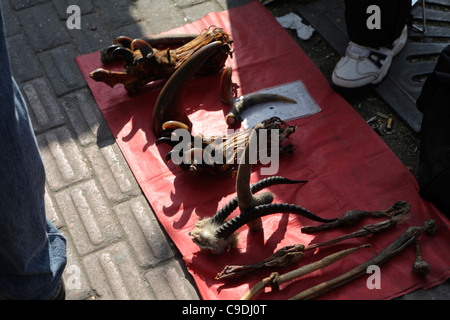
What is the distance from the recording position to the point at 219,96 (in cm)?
406

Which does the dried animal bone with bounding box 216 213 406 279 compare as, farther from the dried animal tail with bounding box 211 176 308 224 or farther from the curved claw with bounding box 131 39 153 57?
the curved claw with bounding box 131 39 153 57

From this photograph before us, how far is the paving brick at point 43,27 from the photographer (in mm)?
4555

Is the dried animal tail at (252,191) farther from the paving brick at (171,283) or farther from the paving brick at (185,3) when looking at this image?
the paving brick at (185,3)

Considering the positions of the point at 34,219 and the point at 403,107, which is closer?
the point at 34,219

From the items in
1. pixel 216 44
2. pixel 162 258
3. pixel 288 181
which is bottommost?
pixel 162 258

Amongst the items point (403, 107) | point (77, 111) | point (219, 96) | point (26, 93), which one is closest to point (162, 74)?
point (219, 96)

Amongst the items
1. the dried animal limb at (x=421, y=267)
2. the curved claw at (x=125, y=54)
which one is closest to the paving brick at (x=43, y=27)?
the curved claw at (x=125, y=54)

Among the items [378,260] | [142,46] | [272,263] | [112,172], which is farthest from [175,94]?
[378,260]

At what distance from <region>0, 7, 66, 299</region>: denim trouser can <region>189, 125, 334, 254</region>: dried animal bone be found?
2.99 ft

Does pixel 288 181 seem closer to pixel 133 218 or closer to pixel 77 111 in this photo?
pixel 133 218

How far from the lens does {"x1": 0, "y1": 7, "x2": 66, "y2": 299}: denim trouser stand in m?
1.99

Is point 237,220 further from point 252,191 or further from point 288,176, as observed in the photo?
point 288,176

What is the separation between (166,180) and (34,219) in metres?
1.37

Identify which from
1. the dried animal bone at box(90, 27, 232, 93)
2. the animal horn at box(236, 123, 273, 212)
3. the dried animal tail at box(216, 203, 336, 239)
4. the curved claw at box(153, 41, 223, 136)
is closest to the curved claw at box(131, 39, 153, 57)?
the dried animal bone at box(90, 27, 232, 93)
